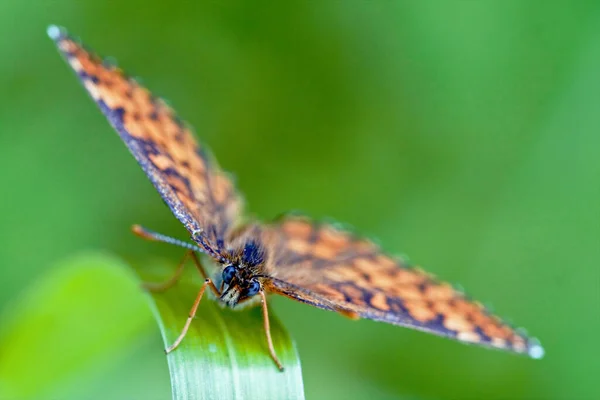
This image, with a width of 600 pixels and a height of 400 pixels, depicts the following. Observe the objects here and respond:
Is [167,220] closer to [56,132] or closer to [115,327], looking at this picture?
[56,132]

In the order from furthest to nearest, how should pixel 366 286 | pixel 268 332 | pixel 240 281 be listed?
pixel 366 286, pixel 240 281, pixel 268 332

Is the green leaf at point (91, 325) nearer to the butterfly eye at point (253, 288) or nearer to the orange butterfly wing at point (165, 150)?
the butterfly eye at point (253, 288)

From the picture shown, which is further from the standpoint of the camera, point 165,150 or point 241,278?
point 165,150

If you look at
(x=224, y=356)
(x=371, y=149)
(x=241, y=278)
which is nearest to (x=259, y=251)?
(x=241, y=278)

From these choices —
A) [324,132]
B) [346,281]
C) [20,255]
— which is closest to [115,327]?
[346,281]

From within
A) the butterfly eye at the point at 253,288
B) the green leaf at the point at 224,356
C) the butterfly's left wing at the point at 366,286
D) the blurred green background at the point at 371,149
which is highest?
the blurred green background at the point at 371,149

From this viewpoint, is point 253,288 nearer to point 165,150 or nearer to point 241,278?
point 241,278

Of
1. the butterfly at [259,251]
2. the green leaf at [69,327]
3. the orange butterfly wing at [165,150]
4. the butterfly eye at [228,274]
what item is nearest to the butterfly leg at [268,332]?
the butterfly at [259,251]
